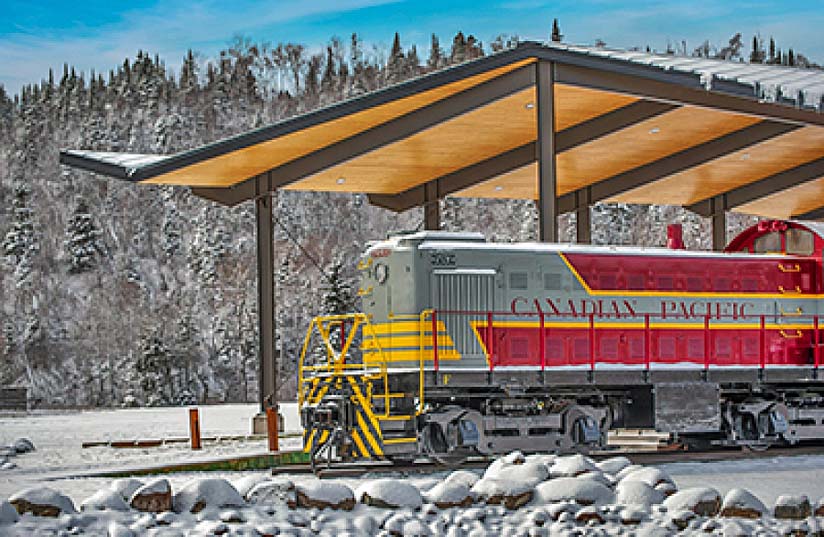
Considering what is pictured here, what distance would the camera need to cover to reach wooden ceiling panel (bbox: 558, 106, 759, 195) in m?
19.8

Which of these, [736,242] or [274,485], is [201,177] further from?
[274,485]

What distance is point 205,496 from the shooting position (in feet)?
32.0

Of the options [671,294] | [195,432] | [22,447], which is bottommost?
[22,447]

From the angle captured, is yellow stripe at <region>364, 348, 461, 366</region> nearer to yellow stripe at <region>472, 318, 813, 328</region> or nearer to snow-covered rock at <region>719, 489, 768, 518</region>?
yellow stripe at <region>472, 318, 813, 328</region>

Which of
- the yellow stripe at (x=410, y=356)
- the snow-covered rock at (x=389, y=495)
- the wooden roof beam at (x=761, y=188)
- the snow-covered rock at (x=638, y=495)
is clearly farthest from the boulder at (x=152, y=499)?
the wooden roof beam at (x=761, y=188)

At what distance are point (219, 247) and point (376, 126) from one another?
58884 mm

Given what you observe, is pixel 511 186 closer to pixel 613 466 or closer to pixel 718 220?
pixel 718 220

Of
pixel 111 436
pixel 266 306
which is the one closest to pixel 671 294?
pixel 266 306

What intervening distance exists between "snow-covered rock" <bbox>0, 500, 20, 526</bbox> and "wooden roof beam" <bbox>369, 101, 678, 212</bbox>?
1276 centimetres

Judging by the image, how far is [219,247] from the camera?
252ft

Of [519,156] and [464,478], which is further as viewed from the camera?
[519,156]

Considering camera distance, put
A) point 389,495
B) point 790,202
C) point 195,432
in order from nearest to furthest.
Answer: point 389,495, point 195,432, point 790,202

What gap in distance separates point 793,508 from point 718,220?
16165 millimetres

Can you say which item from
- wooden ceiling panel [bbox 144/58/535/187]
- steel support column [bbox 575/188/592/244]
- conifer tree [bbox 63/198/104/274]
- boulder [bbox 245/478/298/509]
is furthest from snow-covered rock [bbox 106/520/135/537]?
conifer tree [bbox 63/198/104/274]
